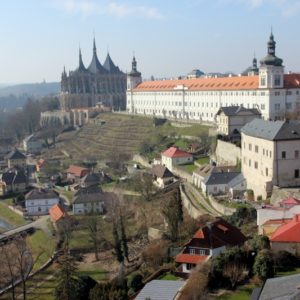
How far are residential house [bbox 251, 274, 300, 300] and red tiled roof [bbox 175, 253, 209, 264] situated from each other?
266 inches

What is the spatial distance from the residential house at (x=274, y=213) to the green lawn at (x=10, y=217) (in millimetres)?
24905

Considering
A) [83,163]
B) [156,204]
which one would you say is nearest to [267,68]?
[156,204]

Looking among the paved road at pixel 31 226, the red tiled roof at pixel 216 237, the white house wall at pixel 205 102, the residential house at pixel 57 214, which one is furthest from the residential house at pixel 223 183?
the white house wall at pixel 205 102

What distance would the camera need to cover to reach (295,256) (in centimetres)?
2336

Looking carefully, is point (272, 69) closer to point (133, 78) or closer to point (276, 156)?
point (276, 156)

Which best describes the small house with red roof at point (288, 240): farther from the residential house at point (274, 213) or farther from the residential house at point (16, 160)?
the residential house at point (16, 160)

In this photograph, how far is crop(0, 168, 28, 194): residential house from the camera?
6034cm

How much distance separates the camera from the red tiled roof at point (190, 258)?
24156 millimetres

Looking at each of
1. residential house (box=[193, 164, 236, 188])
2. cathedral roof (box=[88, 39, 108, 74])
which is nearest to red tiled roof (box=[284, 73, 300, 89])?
residential house (box=[193, 164, 236, 188])

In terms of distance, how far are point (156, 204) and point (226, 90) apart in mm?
27456

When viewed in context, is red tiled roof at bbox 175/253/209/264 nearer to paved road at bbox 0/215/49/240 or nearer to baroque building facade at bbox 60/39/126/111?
paved road at bbox 0/215/49/240

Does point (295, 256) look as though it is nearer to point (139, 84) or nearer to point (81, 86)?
point (139, 84)

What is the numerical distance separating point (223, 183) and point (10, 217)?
21122 millimetres

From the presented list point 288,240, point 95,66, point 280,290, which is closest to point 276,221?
point 288,240
